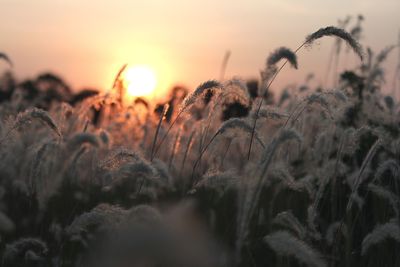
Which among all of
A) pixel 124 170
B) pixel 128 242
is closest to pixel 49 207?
pixel 124 170

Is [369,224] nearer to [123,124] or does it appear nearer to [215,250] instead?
[215,250]

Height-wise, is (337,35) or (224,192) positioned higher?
(337,35)

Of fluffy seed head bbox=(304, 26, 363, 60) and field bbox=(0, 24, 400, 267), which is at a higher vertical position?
fluffy seed head bbox=(304, 26, 363, 60)

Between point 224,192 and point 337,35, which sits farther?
point 224,192

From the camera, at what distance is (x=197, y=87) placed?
2814mm

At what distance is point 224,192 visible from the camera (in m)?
3.86

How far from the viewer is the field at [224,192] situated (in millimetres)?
1790

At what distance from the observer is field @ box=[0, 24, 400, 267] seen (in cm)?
179

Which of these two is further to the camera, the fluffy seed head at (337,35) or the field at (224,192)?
the fluffy seed head at (337,35)

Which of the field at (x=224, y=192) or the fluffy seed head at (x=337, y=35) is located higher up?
the fluffy seed head at (x=337, y=35)

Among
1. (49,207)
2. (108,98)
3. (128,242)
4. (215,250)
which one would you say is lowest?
(49,207)

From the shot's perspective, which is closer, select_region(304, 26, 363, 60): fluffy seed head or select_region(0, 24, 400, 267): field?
select_region(0, 24, 400, 267): field

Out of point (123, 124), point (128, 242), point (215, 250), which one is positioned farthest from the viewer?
point (123, 124)

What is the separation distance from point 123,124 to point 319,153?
3.36m
